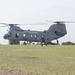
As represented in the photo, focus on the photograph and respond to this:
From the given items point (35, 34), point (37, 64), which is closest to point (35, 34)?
point (35, 34)

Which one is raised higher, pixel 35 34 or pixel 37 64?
pixel 35 34

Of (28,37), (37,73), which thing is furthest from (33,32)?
(37,73)

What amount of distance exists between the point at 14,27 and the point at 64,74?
63.9 m

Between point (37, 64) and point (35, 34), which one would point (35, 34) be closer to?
point (35, 34)

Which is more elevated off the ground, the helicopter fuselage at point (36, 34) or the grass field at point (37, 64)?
the helicopter fuselage at point (36, 34)

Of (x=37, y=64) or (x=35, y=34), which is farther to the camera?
(x=35, y=34)

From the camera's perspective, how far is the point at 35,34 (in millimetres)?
81375

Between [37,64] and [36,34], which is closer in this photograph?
[37,64]

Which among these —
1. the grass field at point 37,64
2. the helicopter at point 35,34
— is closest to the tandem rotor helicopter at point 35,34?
the helicopter at point 35,34

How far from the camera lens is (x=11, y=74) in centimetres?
1839

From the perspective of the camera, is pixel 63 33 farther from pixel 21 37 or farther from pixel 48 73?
pixel 48 73

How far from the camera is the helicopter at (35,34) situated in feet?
262

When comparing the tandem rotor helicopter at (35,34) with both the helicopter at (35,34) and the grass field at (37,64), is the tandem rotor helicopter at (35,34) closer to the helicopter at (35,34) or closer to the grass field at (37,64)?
the helicopter at (35,34)

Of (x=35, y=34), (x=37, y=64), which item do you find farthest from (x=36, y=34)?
(x=37, y=64)
